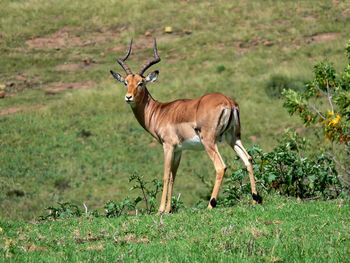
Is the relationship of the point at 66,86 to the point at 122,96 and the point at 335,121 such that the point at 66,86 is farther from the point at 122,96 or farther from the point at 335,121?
the point at 335,121

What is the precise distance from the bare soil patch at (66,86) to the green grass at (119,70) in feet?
1.49

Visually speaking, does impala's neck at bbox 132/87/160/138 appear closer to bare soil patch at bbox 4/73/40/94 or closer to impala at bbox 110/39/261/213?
impala at bbox 110/39/261/213

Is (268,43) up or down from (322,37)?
down

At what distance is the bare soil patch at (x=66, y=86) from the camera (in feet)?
106

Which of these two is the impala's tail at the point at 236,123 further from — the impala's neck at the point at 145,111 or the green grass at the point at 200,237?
the impala's neck at the point at 145,111

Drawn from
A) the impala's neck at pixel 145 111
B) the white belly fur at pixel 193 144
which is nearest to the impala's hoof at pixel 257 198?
the white belly fur at pixel 193 144

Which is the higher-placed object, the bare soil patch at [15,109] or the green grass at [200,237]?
the green grass at [200,237]

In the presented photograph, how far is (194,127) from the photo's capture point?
9.84 m

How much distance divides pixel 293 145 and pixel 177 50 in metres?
27.3

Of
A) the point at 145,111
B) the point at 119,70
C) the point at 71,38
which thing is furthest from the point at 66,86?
the point at 145,111

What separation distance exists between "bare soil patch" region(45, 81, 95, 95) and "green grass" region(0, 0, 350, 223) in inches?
17.9

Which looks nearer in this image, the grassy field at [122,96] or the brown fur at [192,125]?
the grassy field at [122,96]

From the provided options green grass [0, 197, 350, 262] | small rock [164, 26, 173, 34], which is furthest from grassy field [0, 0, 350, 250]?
small rock [164, 26, 173, 34]

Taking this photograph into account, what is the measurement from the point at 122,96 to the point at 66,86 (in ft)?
16.4
